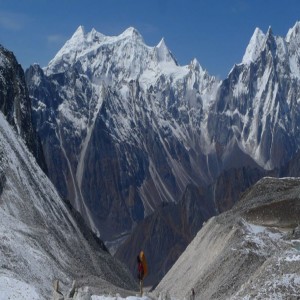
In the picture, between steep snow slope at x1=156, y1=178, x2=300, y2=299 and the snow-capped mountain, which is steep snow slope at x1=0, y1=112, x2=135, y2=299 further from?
steep snow slope at x1=156, y1=178, x2=300, y2=299

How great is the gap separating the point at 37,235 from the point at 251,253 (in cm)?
2400

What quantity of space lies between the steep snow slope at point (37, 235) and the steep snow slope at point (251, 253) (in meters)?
8.87

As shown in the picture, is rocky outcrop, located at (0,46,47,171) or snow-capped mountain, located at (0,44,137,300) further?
rocky outcrop, located at (0,46,47,171)

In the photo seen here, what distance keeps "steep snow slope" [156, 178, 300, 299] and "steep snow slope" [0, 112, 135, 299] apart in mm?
8875

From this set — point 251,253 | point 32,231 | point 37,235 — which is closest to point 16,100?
point 32,231

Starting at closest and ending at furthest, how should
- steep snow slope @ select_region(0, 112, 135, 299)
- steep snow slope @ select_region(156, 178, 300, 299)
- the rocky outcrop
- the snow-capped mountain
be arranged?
1. steep snow slope @ select_region(156, 178, 300, 299)
2. the snow-capped mountain
3. steep snow slope @ select_region(0, 112, 135, 299)
4. the rocky outcrop

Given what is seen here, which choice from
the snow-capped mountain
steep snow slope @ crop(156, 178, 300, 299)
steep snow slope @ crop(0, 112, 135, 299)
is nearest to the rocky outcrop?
the snow-capped mountain

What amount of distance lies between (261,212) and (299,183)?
14.2 meters

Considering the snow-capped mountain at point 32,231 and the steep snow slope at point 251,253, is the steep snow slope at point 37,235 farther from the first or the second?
the steep snow slope at point 251,253

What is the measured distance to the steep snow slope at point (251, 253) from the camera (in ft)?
135

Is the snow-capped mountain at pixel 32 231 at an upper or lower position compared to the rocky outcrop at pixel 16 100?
lower

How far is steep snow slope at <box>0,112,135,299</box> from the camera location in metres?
62.5

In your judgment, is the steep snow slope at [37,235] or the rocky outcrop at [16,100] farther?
the rocky outcrop at [16,100]

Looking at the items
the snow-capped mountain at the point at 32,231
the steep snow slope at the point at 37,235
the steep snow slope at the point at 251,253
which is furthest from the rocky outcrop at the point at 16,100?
the steep snow slope at the point at 251,253
